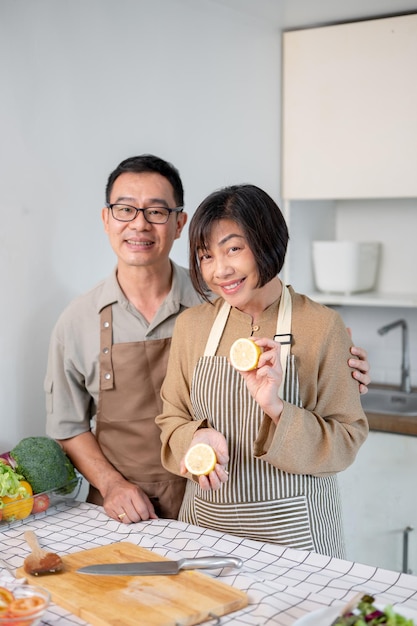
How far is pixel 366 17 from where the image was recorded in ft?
9.67

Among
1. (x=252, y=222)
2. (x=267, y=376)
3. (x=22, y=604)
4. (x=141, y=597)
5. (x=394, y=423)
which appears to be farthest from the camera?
(x=394, y=423)

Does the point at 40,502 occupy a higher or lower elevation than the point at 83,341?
lower

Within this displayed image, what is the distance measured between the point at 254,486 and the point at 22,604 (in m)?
0.64

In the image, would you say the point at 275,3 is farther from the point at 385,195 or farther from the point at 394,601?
the point at 394,601

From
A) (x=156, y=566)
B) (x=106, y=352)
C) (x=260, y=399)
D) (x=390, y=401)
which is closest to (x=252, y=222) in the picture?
(x=260, y=399)

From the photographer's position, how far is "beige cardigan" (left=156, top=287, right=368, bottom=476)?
1.55 m

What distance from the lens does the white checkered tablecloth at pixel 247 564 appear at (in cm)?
127

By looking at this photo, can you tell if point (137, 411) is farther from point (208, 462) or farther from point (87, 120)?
point (87, 120)

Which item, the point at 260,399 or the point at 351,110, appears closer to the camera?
the point at 260,399

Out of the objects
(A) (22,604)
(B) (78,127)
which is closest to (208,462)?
(A) (22,604)

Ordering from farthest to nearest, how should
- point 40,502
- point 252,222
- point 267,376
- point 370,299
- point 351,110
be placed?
point 370,299
point 351,110
point 40,502
point 252,222
point 267,376

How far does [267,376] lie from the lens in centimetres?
149

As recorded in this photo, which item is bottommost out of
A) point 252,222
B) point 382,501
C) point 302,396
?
point 382,501

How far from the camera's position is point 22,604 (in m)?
1.16
